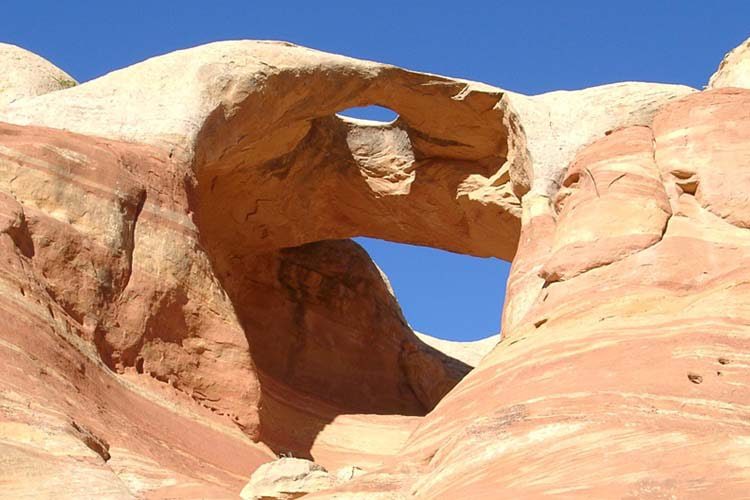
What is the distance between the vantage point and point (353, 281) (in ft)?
65.5

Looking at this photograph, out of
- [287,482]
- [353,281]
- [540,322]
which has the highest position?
[353,281]

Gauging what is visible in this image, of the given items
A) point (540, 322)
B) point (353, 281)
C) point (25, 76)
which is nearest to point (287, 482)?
point (540, 322)

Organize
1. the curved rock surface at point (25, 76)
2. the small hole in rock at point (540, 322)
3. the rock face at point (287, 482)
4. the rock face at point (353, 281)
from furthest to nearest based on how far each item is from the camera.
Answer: the curved rock surface at point (25, 76) → the small hole in rock at point (540, 322) → the rock face at point (287, 482) → the rock face at point (353, 281)

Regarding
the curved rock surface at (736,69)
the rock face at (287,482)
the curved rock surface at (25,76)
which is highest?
the curved rock surface at (736,69)

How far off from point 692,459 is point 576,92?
31.0ft

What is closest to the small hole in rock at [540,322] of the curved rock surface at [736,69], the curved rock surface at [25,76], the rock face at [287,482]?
the rock face at [287,482]

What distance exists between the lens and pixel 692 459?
733 centimetres

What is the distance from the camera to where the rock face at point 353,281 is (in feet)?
27.7

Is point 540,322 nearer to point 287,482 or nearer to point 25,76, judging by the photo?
point 287,482

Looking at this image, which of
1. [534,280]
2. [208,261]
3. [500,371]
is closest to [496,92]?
[534,280]

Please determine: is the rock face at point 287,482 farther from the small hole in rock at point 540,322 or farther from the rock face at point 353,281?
the small hole in rock at point 540,322

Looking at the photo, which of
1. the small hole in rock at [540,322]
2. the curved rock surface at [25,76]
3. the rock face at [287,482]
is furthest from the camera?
the curved rock surface at [25,76]

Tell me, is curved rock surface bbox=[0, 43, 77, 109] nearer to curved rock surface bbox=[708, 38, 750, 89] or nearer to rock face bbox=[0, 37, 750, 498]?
rock face bbox=[0, 37, 750, 498]

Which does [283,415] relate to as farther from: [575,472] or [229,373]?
[575,472]
